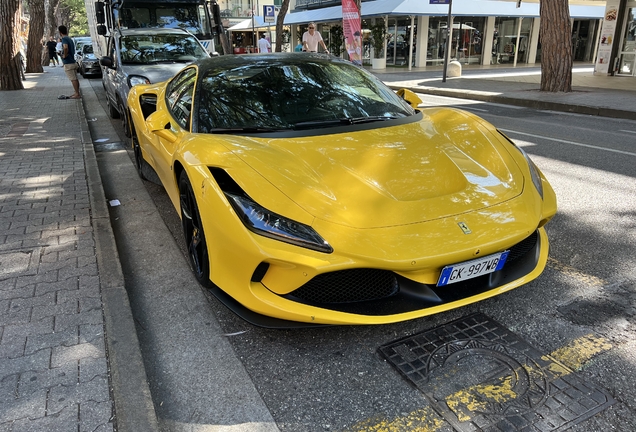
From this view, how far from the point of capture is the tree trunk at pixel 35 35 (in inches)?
752

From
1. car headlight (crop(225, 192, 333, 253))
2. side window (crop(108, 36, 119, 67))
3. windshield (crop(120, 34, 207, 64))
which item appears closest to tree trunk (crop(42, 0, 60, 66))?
side window (crop(108, 36, 119, 67))

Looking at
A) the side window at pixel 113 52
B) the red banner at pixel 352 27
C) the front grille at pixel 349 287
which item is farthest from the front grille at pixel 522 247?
the red banner at pixel 352 27

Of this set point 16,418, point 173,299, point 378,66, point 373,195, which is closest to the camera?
point 16,418

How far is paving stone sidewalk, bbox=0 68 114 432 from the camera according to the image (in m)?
2.01

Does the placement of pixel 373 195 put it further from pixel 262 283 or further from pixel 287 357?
pixel 287 357

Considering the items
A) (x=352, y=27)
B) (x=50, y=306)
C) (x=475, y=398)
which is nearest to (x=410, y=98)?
(x=475, y=398)

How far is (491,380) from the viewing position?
219 cm

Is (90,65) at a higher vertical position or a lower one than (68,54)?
lower

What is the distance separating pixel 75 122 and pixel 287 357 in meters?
8.30

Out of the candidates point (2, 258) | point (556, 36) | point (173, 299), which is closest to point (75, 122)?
point (2, 258)

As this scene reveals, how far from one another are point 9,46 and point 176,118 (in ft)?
43.8

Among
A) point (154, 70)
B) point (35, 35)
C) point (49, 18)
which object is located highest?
point (49, 18)

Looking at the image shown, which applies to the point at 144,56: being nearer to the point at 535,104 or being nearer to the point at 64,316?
the point at 64,316

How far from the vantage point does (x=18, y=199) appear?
180 inches
